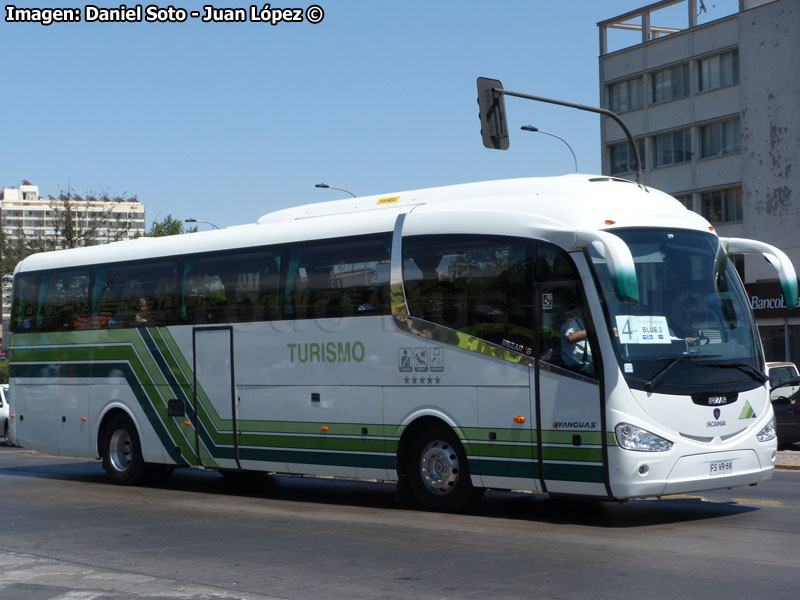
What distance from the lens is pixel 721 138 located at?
5197 centimetres

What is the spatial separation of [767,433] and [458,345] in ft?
11.1

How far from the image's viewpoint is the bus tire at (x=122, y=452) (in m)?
18.2

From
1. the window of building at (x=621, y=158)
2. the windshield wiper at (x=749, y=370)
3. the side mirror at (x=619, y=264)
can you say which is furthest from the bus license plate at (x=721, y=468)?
the window of building at (x=621, y=158)

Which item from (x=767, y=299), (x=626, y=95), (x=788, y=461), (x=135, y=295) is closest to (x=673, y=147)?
(x=626, y=95)

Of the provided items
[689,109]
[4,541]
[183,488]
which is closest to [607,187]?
[4,541]

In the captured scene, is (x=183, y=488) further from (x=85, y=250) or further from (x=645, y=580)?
(x=645, y=580)

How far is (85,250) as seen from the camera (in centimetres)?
1928

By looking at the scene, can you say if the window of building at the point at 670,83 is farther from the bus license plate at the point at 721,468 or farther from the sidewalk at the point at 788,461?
the bus license plate at the point at 721,468

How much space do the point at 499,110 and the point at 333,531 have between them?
503 inches

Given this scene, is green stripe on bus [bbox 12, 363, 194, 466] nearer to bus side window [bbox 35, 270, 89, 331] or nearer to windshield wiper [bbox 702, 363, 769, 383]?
bus side window [bbox 35, 270, 89, 331]

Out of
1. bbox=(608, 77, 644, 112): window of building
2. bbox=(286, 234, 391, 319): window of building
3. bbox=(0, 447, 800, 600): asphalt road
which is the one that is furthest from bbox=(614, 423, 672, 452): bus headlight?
bbox=(608, 77, 644, 112): window of building

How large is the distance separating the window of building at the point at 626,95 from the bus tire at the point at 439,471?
4481cm

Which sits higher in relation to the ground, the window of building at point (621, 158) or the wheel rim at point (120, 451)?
the window of building at point (621, 158)

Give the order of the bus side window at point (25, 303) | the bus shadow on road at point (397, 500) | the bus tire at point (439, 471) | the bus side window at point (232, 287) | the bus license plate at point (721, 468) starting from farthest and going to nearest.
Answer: the bus side window at point (25, 303)
the bus side window at point (232, 287)
the bus tire at point (439, 471)
the bus shadow on road at point (397, 500)
the bus license plate at point (721, 468)
